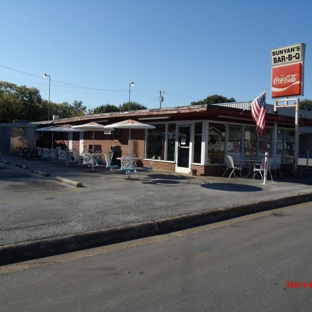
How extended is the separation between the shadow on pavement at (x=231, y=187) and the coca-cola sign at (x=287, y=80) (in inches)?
255

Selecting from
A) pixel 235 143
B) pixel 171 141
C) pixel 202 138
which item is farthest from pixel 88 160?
pixel 235 143

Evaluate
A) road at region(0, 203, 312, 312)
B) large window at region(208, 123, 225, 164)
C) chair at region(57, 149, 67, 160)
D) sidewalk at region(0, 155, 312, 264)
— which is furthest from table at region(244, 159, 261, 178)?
chair at region(57, 149, 67, 160)

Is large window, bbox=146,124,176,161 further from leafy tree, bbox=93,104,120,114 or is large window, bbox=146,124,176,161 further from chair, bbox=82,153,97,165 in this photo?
leafy tree, bbox=93,104,120,114

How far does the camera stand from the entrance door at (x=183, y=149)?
Result: 16188 mm

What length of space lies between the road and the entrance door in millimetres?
9496

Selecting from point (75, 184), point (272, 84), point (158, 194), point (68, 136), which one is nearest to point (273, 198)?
point (158, 194)

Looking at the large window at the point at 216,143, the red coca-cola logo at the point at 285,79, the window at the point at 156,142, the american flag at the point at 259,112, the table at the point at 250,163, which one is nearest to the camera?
the american flag at the point at 259,112

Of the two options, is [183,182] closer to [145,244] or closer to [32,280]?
[145,244]

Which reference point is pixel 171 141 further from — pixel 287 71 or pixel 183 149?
pixel 287 71

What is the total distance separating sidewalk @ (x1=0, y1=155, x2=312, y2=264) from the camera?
601 centimetres

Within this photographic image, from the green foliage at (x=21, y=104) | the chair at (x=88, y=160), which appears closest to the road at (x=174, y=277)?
the chair at (x=88, y=160)

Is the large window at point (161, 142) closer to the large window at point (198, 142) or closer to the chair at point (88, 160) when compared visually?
the large window at point (198, 142)

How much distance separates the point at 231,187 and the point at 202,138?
12.3ft
